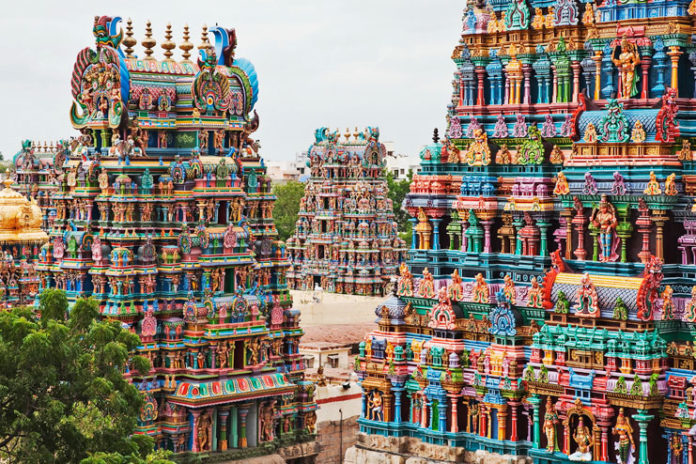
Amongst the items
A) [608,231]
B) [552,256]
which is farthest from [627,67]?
[552,256]

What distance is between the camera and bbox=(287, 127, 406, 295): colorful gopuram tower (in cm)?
7444

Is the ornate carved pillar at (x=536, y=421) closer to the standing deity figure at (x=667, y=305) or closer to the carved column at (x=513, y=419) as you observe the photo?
the carved column at (x=513, y=419)

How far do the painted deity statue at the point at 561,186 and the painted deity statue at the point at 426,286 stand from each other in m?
4.25

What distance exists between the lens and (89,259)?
1576 inches

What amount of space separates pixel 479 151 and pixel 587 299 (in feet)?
19.3

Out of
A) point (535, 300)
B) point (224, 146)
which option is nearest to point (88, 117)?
point (224, 146)

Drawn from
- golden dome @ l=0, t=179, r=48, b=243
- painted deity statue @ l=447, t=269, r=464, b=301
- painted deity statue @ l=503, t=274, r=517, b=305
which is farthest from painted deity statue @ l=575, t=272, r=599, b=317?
golden dome @ l=0, t=179, r=48, b=243

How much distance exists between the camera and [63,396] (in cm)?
3322

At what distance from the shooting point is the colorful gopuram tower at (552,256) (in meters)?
33.0

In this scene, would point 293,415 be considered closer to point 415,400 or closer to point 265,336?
point 265,336

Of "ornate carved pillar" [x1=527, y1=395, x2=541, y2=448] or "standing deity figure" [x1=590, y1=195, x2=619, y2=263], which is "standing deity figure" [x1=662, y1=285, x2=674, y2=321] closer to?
"standing deity figure" [x1=590, y1=195, x2=619, y2=263]

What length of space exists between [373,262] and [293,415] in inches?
1258

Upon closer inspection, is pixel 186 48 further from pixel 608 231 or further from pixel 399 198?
pixel 399 198

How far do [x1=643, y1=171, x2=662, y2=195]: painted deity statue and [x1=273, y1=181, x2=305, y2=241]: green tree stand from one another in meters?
67.6
